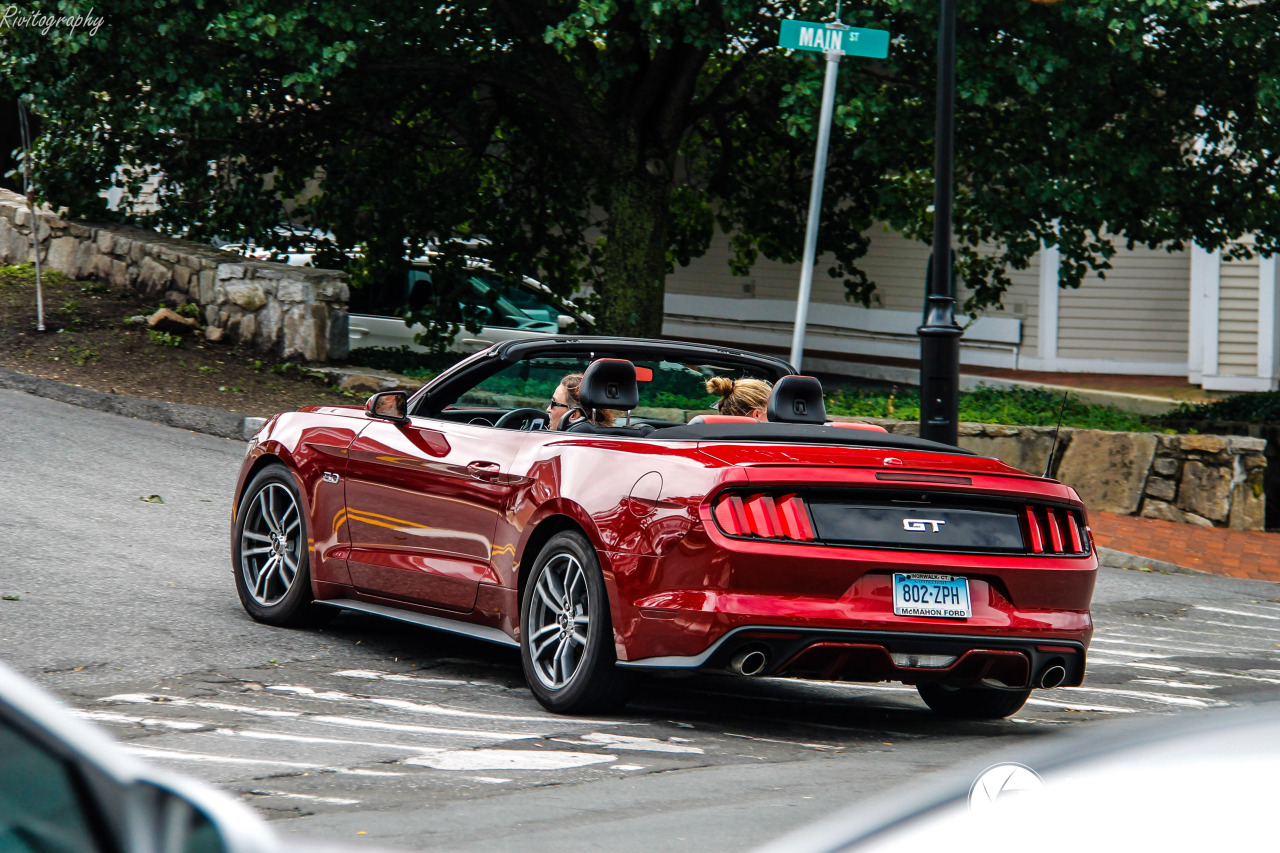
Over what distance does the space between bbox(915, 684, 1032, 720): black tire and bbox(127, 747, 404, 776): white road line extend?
269 centimetres

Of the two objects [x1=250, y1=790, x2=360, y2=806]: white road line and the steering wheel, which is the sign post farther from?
[x1=250, y1=790, x2=360, y2=806]: white road line

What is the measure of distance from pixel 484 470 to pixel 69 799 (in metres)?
4.90

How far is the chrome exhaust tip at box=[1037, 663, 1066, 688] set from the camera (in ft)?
19.3

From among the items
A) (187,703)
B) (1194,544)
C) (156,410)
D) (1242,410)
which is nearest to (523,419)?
(187,703)

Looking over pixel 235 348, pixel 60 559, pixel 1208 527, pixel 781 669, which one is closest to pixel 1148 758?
pixel 781 669

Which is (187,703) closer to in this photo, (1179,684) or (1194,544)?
(1179,684)

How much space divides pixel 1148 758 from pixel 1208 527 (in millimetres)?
13791

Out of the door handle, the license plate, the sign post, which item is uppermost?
the sign post

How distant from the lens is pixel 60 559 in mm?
8523

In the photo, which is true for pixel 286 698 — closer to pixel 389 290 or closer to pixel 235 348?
pixel 235 348

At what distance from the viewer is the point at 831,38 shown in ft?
32.7

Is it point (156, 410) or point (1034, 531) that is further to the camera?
point (156, 410)

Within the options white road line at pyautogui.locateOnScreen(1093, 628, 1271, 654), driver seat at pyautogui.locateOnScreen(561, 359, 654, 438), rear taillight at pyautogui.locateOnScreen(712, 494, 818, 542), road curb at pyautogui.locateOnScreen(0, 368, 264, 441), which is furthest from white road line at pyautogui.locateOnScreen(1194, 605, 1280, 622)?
road curb at pyautogui.locateOnScreen(0, 368, 264, 441)

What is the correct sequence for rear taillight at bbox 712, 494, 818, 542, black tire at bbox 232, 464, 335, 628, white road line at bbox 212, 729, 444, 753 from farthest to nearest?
black tire at bbox 232, 464, 335, 628, rear taillight at bbox 712, 494, 818, 542, white road line at bbox 212, 729, 444, 753
